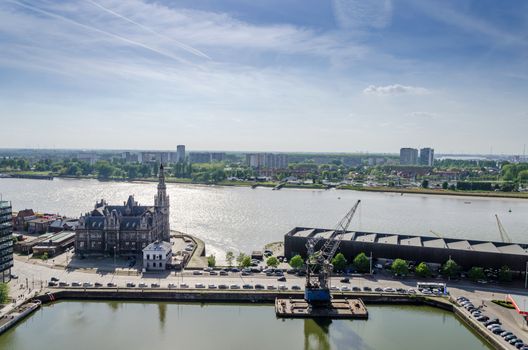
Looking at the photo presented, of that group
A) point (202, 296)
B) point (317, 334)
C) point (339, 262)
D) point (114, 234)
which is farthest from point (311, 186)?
point (317, 334)

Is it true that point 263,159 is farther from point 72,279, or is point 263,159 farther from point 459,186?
point 72,279

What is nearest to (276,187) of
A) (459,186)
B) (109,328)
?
(459,186)

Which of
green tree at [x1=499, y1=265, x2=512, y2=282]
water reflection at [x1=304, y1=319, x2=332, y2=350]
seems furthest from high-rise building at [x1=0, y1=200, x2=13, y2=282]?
green tree at [x1=499, y1=265, x2=512, y2=282]

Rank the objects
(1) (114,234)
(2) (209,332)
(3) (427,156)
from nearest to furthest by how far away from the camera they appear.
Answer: (2) (209,332), (1) (114,234), (3) (427,156)

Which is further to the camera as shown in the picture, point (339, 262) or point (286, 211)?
point (286, 211)

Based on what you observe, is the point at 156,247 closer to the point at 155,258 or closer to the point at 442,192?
the point at 155,258

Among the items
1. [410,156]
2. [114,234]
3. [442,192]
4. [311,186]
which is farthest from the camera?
[410,156]

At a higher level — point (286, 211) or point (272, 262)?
point (272, 262)
